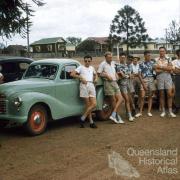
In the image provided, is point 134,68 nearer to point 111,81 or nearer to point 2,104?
point 111,81

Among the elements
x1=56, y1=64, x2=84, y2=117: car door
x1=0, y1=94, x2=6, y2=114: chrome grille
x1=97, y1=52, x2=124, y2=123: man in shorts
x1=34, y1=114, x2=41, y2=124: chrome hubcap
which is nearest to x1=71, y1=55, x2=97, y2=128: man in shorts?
x1=56, y1=64, x2=84, y2=117: car door

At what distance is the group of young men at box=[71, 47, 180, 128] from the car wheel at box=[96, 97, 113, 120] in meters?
0.26

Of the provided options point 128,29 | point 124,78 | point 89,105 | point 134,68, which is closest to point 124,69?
point 124,78

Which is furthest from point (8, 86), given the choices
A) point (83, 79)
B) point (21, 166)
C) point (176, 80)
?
point (176, 80)

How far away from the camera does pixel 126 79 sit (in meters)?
11.0

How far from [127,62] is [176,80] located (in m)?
1.54

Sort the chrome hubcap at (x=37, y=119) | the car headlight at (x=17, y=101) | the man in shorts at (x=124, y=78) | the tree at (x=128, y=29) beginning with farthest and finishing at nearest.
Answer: the tree at (x=128, y=29), the man in shorts at (x=124, y=78), the chrome hubcap at (x=37, y=119), the car headlight at (x=17, y=101)

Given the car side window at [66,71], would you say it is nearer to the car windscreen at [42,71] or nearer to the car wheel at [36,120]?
the car windscreen at [42,71]

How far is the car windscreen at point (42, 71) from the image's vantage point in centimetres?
1041

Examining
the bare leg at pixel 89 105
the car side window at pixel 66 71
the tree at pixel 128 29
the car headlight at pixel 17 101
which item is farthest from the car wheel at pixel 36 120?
the tree at pixel 128 29

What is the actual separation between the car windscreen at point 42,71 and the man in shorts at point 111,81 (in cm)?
120

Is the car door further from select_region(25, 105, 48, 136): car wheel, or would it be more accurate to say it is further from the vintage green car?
select_region(25, 105, 48, 136): car wheel

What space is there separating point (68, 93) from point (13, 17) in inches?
105

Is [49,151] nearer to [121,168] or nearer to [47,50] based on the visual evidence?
[121,168]
